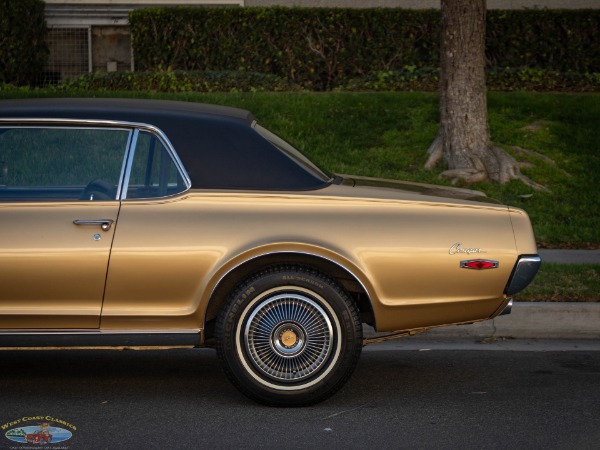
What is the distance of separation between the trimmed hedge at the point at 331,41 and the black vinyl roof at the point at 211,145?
10121 millimetres

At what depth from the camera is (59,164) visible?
6109 millimetres

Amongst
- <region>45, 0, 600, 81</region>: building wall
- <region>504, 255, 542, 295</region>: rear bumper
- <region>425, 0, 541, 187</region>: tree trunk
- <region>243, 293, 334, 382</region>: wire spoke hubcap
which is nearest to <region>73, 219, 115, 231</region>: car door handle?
<region>243, 293, 334, 382</region>: wire spoke hubcap

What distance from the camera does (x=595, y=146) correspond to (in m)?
12.9

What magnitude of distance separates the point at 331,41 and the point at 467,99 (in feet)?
14.9

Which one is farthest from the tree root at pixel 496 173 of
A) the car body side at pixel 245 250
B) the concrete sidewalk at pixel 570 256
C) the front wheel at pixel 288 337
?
the front wheel at pixel 288 337

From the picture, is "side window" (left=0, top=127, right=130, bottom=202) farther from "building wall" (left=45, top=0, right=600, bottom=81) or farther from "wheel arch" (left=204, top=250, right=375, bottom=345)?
"building wall" (left=45, top=0, right=600, bottom=81)

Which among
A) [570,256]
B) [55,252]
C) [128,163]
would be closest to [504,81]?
[570,256]

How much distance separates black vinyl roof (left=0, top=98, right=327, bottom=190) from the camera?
589cm

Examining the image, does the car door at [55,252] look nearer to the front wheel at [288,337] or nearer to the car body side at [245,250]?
the car body side at [245,250]

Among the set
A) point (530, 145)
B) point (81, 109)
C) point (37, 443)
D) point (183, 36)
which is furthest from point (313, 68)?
point (37, 443)

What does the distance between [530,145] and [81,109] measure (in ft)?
26.6

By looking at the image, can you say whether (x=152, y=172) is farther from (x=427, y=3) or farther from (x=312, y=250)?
(x=427, y=3)

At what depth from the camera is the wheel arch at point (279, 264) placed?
5766 mm

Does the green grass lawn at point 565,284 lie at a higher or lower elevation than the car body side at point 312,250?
lower
